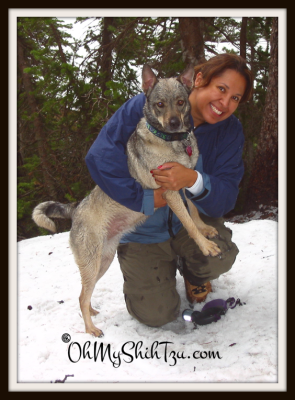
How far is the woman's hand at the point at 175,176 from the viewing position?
2.58 m

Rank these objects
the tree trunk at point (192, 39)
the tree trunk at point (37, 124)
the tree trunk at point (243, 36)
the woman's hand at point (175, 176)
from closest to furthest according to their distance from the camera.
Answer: the woman's hand at point (175, 176)
the tree trunk at point (192, 39)
the tree trunk at point (243, 36)
the tree trunk at point (37, 124)

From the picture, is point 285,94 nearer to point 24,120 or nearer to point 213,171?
point 213,171

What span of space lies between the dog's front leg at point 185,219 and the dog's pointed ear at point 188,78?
0.90 metres

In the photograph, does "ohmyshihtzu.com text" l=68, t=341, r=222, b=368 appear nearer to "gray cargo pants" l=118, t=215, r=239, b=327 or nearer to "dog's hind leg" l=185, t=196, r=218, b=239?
"gray cargo pants" l=118, t=215, r=239, b=327

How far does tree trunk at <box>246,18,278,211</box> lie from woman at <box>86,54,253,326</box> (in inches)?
96.4

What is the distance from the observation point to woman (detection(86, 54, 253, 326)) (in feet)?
8.73

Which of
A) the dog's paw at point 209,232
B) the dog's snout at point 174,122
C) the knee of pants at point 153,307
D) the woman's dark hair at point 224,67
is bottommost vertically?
the knee of pants at point 153,307

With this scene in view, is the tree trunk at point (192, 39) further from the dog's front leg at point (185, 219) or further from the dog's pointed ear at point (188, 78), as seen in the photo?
the dog's front leg at point (185, 219)

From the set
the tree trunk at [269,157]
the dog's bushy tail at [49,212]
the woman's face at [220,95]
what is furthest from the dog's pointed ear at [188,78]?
the tree trunk at [269,157]

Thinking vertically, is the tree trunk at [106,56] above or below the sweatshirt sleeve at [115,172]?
above

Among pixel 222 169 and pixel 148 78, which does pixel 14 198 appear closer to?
pixel 148 78

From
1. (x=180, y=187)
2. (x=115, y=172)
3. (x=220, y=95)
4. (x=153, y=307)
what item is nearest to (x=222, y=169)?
(x=180, y=187)

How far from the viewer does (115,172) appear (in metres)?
2.68

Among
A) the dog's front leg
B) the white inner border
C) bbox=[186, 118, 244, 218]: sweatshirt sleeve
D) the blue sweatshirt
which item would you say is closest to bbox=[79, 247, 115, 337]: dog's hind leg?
the blue sweatshirt
